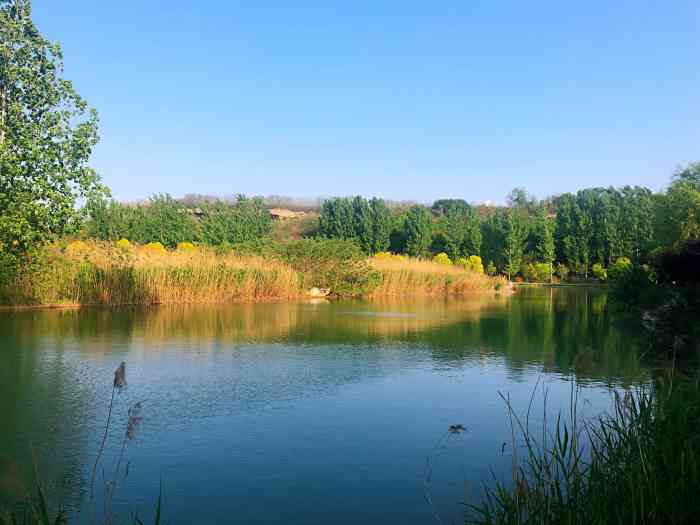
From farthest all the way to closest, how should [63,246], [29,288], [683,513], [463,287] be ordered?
[463,287]
[63,246]
[29,288]
[683,513]

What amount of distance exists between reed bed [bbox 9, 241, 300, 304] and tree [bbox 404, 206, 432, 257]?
22448mm

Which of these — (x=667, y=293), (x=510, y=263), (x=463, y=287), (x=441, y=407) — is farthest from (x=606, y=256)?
(x=441, y=407)

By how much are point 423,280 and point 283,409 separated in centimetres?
1813

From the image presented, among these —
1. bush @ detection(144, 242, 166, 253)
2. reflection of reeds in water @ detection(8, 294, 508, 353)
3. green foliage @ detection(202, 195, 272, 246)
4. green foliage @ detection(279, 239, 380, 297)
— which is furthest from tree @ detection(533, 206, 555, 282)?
reflection of reeds in water @ detection(8, 294, 508, 353)

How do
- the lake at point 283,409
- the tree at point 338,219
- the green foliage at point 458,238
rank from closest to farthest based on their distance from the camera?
the lake at point 283,409 → the green foliage at point 458,238 → the tree at point 338,219

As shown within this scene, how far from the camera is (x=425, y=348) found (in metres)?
8.66

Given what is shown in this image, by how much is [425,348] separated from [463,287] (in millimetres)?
16751

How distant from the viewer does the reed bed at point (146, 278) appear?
43.9ft

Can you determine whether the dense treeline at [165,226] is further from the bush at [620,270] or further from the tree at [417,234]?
the bush at [620,270]

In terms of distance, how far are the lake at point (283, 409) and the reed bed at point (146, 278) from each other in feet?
9.86

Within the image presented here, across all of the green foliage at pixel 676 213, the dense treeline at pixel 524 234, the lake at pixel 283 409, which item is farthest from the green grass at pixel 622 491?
the dense treeline at pixel 524 234

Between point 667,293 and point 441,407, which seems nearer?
point 441,407

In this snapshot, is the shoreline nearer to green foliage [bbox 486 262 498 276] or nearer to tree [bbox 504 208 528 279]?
green foliage [bbox 486 262 498 276]

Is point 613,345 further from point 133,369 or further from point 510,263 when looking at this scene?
point 510,263
